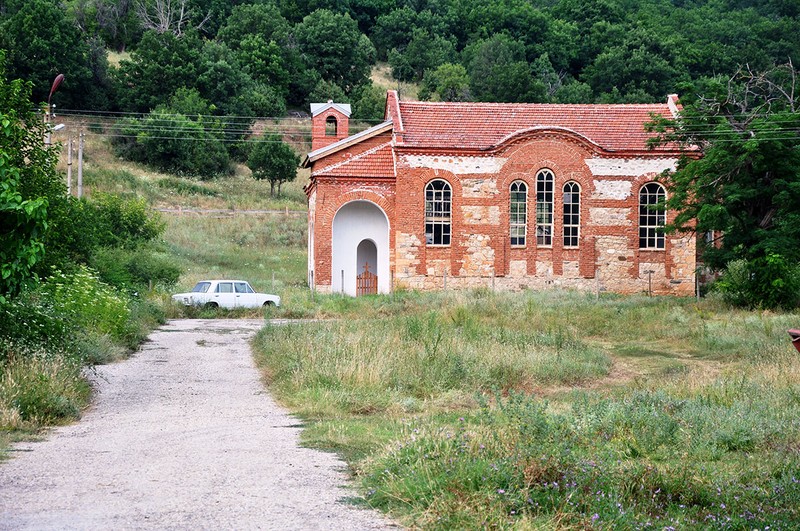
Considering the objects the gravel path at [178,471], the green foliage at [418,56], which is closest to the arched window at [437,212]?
the gravel path at [178,471]

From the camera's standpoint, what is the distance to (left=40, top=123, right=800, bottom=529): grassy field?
7.54m

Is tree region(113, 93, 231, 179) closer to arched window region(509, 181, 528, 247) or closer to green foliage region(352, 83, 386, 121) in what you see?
green foliage region(352, 83, 386, 121)

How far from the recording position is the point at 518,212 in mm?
39844

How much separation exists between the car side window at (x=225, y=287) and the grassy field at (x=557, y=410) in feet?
18.0

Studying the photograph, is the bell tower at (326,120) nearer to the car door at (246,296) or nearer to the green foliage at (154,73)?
the car door at (246,296)

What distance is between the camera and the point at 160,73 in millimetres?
80125

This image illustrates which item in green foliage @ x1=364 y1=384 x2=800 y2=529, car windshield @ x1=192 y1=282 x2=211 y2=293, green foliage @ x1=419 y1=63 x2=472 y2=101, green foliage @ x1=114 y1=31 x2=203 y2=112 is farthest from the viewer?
green foliage @ x1=419 y1=63 x2=472 y2=101

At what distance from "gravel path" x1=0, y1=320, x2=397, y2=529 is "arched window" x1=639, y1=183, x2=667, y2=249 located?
2819 centimetres

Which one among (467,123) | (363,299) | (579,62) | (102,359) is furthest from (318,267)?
(579,62)

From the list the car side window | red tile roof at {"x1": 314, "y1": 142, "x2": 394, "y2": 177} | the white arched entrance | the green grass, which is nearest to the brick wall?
red tile roof at {"x1": 314, "y1": 142, "x2": 394, "y2": 177}

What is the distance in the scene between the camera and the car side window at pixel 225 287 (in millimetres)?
33062

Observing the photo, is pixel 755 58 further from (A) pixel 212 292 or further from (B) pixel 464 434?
(B) pixel 464 434

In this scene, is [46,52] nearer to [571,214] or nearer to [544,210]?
[544,210]

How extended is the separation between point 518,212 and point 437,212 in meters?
3.53
